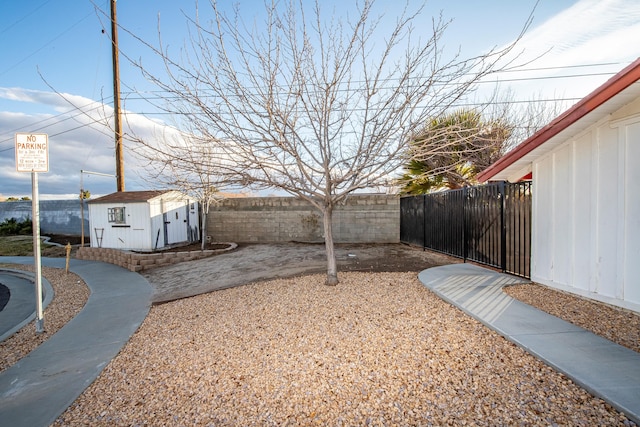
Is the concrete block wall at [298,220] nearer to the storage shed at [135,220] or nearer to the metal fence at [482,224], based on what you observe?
the metal fence at [482,224]

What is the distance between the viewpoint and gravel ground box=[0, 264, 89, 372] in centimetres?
426

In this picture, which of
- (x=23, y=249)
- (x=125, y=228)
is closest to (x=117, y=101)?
(x=125, y=228)

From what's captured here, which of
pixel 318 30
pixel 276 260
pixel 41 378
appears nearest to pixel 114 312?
pixel 41 378

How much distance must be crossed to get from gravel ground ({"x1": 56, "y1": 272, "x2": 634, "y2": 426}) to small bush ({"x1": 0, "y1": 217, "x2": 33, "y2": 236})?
21823mm

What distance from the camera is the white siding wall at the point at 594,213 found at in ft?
13.2

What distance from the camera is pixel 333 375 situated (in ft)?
9.92

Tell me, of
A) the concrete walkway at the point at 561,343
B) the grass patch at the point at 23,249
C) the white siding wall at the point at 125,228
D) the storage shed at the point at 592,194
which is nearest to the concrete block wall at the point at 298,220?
the white siding wall at the point at 125,228

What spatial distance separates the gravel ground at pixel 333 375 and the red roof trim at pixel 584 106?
2386 millimetres

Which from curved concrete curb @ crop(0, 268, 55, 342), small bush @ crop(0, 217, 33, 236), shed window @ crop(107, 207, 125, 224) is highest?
shed window @ crop(107, 207, 125, 224)

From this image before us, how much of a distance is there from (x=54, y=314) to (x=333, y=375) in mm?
5582

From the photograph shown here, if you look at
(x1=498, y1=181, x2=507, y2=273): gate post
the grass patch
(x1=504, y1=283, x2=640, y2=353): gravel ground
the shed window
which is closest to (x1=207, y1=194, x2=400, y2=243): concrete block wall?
the shed window

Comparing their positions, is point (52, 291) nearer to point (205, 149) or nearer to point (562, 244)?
point (205, 149)

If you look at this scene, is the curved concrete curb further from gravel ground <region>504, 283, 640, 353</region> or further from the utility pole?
gravel ground <region>504, 283, 640, 353</region>

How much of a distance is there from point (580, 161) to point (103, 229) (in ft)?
47.1
